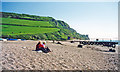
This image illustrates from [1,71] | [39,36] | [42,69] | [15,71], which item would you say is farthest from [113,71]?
[39,36]

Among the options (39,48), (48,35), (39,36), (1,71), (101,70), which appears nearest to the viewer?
(1,71)

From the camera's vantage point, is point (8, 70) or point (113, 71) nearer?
point (8, 70)

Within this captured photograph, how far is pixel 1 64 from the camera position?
21.0 feet

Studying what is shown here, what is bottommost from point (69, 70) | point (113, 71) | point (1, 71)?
point (113, 71)

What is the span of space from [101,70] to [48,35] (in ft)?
277

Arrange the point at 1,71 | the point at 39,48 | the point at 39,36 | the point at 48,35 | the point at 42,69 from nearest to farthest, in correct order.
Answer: the point at 1,71, the point at 42,69, the point at 39,48, the point at 39,36, the point at 48,35

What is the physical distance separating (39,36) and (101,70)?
254ft

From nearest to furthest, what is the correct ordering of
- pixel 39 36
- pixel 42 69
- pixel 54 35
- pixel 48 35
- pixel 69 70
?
pixel 42 69, pixel 69 70, pixel 39 36, pixel 48 35, pixel 54 35

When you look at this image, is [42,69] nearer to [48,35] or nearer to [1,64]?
[1,64]

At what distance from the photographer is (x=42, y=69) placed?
6.47 metres

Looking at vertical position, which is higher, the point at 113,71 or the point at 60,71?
the point at 60,71

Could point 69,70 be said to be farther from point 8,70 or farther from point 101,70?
point 8,70

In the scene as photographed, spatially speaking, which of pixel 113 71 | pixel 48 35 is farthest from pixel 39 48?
pixel 48 35

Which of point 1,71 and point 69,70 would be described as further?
point 69,70
